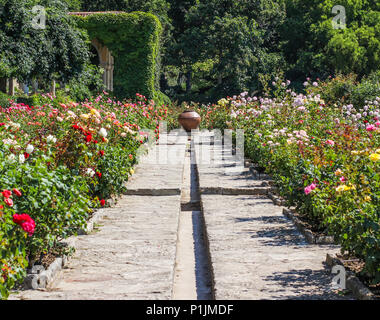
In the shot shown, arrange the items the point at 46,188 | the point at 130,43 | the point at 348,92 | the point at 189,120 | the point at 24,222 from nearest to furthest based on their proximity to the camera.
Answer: the point at 24,222, the point at 46,188, the point at 348,92, the point at 189,120, the point at 130,43

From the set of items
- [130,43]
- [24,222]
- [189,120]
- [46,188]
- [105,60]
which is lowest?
[24,222]

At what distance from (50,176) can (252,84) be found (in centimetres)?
2663

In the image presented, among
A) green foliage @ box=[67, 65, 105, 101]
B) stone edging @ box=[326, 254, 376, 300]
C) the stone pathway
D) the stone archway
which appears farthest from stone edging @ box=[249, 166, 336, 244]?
the stone archway

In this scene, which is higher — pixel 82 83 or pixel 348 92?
pixel 82 83

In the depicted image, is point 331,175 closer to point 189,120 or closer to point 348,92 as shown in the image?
point 348,92

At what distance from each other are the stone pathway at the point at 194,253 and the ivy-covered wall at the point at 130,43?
54.7 feet

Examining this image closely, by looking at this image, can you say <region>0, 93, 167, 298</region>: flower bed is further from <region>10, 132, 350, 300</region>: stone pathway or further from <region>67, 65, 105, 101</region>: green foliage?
<region>67, 65, 105, 101</region>: green foliage

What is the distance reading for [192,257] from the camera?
4.73 m

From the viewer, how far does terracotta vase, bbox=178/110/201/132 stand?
19000mm

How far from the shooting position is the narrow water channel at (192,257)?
3.81 m

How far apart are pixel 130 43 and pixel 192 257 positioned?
1978cm

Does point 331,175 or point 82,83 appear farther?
point 82,83

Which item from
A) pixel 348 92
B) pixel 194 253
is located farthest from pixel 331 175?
pixel 348 92
